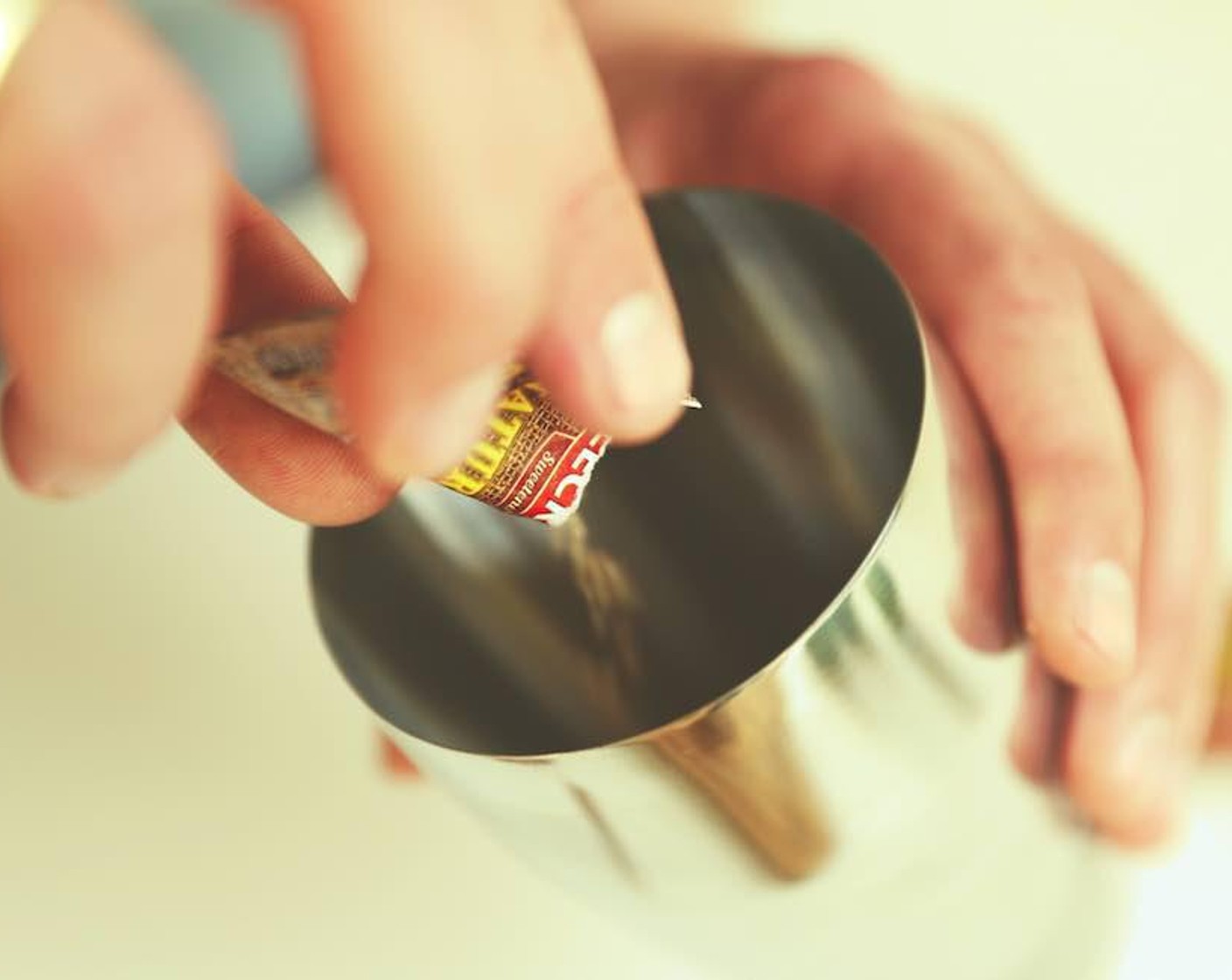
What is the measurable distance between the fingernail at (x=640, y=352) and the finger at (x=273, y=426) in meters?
0.12

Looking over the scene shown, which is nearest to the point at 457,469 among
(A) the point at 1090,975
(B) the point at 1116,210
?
(A) the point at 1090,975

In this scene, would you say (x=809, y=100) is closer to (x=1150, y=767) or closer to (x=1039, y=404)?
(x=1039, y=404)

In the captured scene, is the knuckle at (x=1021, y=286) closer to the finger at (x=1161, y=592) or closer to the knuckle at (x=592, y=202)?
the finger at (x=1161, y=592)

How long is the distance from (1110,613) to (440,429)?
269mm

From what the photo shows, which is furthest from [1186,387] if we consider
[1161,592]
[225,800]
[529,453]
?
[225,800]

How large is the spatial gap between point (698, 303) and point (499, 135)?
0.25 metres

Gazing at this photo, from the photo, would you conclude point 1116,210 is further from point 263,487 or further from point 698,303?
point 263,487

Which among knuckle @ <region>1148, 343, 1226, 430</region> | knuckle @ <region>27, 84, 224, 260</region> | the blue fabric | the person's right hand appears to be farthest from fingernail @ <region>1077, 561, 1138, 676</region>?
the blue fabric

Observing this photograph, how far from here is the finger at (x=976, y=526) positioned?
1.18 feet

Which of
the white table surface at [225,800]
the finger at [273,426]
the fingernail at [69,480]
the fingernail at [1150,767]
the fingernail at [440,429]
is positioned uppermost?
the fingernail at [440,429]

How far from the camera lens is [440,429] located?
0.73ft

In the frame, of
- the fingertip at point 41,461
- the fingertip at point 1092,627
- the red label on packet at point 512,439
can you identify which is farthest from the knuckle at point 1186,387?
the fingertip at point 41,461

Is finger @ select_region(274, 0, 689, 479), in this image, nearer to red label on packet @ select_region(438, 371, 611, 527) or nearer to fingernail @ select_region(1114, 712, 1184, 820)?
red label on packet @ select_region(438, 371, 611, 527)

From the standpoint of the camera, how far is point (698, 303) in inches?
17.8
